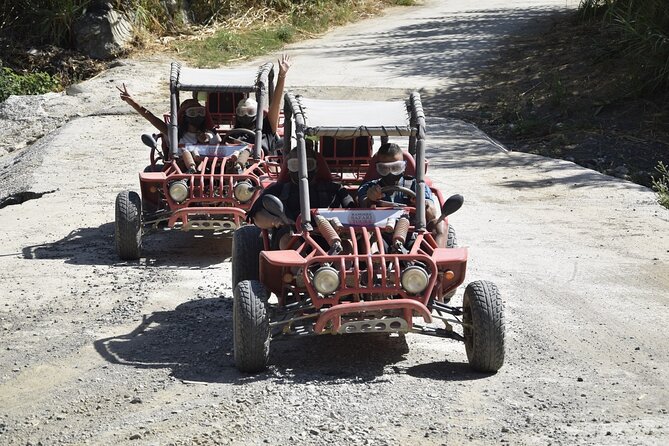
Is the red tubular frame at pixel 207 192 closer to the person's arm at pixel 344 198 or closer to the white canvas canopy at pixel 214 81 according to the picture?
the white canvas canopy at pixel 214 81

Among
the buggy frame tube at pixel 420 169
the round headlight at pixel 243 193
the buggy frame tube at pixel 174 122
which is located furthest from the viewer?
the buggy frame tube at pixel 174 122

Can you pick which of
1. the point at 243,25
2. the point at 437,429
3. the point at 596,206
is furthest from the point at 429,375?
the point at 243,25

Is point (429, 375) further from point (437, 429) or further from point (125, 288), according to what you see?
point (125, 288)

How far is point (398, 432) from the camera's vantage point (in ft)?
20.5

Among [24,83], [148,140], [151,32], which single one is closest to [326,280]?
[148,140]

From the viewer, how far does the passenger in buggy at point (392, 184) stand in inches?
315

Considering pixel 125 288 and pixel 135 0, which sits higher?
pixel 135 0

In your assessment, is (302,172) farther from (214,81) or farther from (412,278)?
(214,81)

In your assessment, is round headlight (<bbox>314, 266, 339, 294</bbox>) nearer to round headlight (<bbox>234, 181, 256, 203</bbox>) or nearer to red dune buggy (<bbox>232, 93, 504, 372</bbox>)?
red dune buggy (<bbox>232, 93, 504, 372</bbox>)

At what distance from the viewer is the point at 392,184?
26.6ft

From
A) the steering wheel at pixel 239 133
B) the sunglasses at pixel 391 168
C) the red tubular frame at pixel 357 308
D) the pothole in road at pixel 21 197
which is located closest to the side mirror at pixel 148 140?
the steering wheel at pixel 239 133

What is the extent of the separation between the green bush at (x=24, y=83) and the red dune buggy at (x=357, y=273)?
13920 mm

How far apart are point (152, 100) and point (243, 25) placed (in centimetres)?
539

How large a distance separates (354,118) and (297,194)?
0.71 meters
